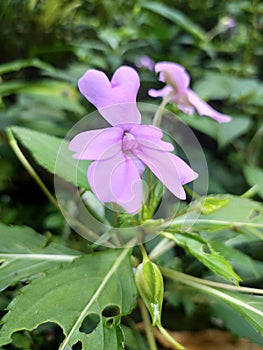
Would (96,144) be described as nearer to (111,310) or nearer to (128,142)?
(128,142)

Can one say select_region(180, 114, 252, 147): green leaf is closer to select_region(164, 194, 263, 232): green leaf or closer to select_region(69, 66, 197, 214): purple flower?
select_region(164, 194, 263, 232): green leaf

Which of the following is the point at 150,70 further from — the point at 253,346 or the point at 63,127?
the point at 253,346

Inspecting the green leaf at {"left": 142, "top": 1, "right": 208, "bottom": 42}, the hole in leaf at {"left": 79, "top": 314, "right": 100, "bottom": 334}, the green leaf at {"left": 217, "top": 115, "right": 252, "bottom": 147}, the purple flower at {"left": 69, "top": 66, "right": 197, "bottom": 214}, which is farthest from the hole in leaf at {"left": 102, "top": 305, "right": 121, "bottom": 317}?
the green leaf at {"left": 142, "top": 1, "right": 208, "bottom": 42}

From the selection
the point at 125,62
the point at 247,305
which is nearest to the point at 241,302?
the point at 247,305

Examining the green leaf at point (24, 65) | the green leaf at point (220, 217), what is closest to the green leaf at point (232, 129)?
the green leaf at point (220, 217)

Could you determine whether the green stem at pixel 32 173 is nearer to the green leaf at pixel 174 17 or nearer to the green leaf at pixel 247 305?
the green leaf at pixel 247 305
